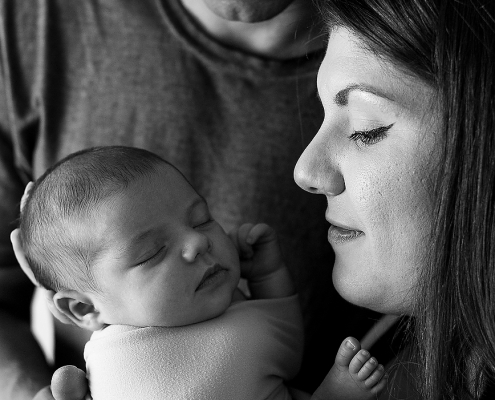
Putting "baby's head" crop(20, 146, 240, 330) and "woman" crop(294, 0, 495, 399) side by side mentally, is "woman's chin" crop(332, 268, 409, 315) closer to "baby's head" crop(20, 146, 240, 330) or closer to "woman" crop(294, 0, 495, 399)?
"woman" crop(294, 0, 495, 399)

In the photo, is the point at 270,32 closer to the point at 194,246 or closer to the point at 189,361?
the point at 194,246

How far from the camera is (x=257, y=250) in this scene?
1382 millimetres

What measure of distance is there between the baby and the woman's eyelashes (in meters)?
0.33

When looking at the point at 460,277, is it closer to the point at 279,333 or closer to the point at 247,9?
the point at 279,333

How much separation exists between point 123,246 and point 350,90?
47 cm

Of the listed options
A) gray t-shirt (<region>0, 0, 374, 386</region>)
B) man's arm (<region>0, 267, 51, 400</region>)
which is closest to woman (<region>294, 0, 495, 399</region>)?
gray t-shirt (<region>0, 0, 374, 386</region>)

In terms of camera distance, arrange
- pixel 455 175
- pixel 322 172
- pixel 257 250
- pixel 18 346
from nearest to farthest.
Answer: pixel 455 175, pixel 322 172, pixel 257 250, pixel 18 346

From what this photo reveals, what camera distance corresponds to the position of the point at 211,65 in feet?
5.24

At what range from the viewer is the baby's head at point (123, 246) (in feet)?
3.68

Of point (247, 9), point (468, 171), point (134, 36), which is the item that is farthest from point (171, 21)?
point (468, 171)

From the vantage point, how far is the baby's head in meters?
1.12

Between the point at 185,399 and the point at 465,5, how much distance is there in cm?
78

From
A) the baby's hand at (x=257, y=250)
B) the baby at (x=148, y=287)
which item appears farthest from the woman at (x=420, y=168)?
the baby's hand at (x=257, y=250)

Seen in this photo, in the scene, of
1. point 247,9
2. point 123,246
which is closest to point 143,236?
point 123,246
